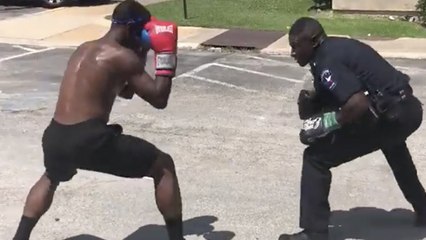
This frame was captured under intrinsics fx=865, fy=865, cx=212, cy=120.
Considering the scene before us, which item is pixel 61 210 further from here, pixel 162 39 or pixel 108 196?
pixel 162 39

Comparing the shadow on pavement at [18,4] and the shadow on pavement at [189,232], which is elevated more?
the shadow on pavement at [189,232]

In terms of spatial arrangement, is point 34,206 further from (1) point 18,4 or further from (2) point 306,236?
(1) point 18,4

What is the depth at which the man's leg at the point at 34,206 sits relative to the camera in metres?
5.05

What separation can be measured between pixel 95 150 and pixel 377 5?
1314cm

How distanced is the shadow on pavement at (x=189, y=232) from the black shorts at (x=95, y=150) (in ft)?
2.44

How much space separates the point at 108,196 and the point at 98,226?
0.63m

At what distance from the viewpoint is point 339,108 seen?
4930mm

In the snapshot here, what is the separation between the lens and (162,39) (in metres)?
4.74

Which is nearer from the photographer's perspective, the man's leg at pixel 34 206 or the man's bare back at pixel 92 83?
the man's bare back at pixel 92 83

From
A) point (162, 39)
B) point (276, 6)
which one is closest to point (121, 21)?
point (162, 39)

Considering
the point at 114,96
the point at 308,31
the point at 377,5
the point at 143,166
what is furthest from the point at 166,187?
the point at 377,5

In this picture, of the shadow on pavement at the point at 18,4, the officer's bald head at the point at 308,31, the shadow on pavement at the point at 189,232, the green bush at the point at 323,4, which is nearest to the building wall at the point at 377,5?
the green bush at the point at 323,4

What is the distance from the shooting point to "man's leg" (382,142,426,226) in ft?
18.0

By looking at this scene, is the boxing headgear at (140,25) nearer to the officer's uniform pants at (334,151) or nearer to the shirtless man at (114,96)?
the shirtless man at (114,96)
